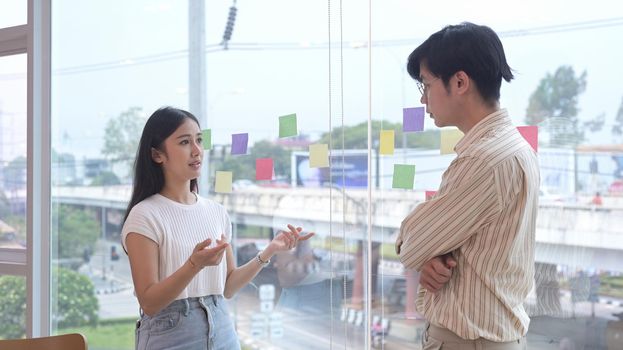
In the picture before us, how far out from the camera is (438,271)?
1.51 metres

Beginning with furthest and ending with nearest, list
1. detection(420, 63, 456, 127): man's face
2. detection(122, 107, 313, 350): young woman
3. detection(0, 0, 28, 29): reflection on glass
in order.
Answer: detection(0, 0, 28, 29): reflection on glass, detection(122, 107, 313, 350): young woman, detection(420, 63, 456, 127): man's face

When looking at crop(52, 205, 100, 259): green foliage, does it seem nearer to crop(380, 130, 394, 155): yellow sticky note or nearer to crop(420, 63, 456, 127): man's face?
crop(380, 130, 394, 155): yellow sticky note

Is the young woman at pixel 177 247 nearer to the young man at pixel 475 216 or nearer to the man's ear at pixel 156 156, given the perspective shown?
the man's ear at pixel 156 156

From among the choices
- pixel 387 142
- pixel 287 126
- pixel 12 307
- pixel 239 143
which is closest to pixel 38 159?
pixel 12 307

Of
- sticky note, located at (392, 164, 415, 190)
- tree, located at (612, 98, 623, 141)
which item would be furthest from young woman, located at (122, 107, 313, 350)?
tree, located at (612, 98, 623, 141)

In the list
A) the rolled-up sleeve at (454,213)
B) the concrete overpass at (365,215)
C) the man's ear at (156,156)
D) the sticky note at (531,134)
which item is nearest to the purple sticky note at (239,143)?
the concrete overpass at (365,215)

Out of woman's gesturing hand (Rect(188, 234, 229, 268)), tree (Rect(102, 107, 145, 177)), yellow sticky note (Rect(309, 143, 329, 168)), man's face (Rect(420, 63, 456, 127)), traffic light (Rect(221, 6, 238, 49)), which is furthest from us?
tree (Rect(102, 107, 145, 177))

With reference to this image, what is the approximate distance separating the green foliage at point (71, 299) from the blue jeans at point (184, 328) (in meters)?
1.56

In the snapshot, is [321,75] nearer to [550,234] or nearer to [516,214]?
[550,234]

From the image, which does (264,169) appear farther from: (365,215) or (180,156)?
(180,156)

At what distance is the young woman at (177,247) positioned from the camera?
2008mm

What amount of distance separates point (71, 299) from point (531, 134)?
2.48m

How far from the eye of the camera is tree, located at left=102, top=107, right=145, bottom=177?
3.37 meters

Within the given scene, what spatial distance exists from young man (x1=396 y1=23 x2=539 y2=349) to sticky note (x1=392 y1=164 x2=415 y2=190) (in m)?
0.80
